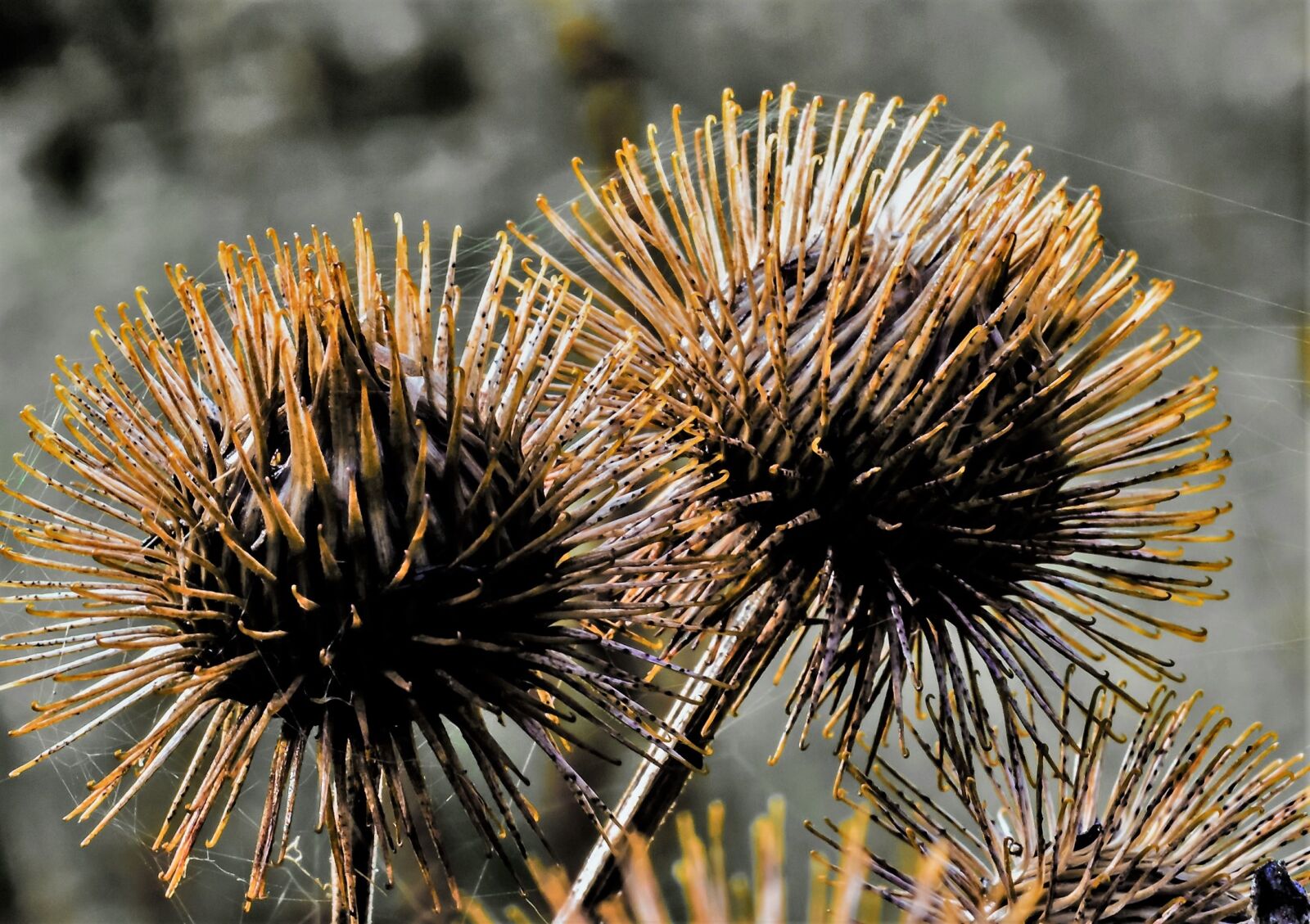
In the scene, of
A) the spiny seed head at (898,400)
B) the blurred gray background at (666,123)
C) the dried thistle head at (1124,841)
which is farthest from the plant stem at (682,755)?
the blurred gray background at (666,123)

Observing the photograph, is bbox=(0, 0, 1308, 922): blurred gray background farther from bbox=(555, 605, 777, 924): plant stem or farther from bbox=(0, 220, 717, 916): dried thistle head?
bbox=(0, 220, 717, 916): dried thistle head

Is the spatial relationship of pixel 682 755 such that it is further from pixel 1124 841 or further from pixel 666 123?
pixel 666 123

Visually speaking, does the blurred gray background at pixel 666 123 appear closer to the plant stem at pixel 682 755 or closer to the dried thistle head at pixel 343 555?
the plant stem at pixel 682 755

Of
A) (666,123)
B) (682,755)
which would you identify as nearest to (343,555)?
(682,755)

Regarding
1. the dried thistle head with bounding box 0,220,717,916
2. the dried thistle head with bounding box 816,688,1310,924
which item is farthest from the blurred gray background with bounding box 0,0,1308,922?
the dried thistle head with bounding box 0,220,717,916

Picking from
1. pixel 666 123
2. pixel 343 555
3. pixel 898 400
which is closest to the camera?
pixel 343 555

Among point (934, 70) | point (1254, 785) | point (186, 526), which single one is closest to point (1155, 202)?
point (934, 70)
